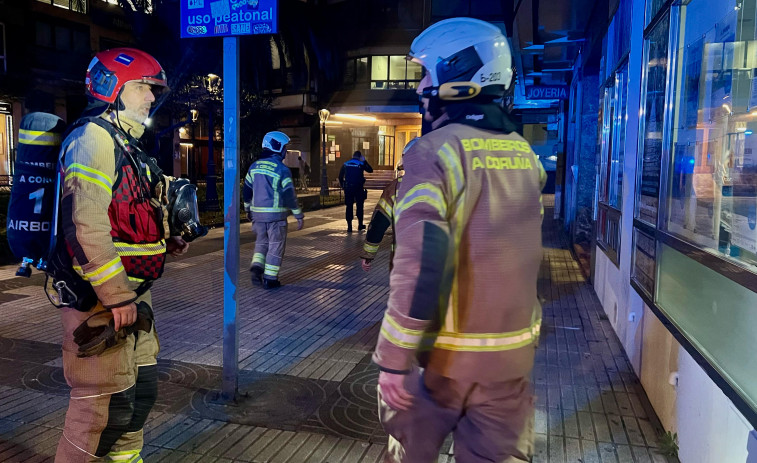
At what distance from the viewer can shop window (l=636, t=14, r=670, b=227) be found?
435 centimetres

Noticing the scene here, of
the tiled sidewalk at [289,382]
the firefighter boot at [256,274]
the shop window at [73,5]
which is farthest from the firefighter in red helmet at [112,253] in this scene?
the shop window at [73,5]

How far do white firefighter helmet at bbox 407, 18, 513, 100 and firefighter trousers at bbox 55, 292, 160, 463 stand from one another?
1.85m

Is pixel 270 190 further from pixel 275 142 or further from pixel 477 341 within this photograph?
pixel 477 341

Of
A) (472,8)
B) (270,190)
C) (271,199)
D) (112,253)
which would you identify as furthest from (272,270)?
(472,8)

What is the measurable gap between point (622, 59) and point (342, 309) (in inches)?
170

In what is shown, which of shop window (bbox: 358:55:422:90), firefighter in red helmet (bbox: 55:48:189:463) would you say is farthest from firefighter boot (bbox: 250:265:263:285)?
shop window (bbox: 358:55:422:90)

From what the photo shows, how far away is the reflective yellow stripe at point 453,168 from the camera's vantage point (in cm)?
192

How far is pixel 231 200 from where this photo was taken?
4.01 metres

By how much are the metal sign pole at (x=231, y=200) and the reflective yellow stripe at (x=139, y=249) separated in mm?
1223

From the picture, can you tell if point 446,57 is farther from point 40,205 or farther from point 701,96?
point 701,96

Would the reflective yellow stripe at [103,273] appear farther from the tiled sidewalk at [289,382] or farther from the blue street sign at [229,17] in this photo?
the blue street sign at [229,17]

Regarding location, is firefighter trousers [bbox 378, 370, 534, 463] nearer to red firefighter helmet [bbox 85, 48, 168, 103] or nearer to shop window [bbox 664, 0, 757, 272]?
shop window [bbox 664, 0, 757, 272]

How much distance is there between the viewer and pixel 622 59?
6.24 metres

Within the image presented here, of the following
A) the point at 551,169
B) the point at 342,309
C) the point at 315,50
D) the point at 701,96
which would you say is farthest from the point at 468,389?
the point at 315,50
